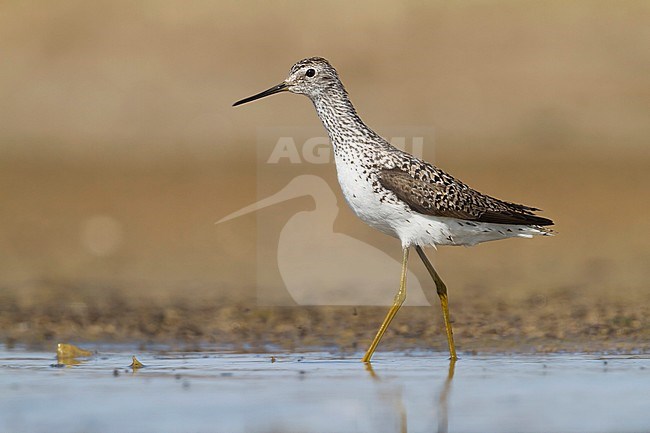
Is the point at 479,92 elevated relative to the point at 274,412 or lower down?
elevated

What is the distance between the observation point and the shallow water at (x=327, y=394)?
8789 millimetres

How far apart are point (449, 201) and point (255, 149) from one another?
18423mm

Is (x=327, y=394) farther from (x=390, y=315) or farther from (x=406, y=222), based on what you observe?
(x=406, y=222)

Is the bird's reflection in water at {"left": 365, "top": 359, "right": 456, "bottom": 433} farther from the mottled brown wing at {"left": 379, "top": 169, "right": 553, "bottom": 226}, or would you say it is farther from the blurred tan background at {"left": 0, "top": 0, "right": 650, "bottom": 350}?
the blurred tan background at {"left": 0, "top": 0, "right": 650, "bottom": 350}

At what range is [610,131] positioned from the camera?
31.2m

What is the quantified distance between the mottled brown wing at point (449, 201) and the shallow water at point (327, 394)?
1.23 m

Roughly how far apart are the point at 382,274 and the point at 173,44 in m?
17.7

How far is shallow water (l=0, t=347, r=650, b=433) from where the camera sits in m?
8.79

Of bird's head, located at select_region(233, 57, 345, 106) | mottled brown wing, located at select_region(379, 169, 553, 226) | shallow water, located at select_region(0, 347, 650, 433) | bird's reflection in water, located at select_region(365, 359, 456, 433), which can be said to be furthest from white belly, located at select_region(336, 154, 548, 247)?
bird's reflection in water, located at select_region(365, 359, 456, 433)

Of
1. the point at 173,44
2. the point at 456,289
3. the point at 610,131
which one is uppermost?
the point at 173,44

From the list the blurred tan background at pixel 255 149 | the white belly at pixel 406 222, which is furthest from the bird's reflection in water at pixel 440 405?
the blurred tan background at pixel 255 149

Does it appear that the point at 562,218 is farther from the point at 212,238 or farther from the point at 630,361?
the point at 630,361

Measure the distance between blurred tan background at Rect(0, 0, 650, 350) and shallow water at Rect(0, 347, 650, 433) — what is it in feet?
5.32

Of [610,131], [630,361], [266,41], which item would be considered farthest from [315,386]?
[266,41]
